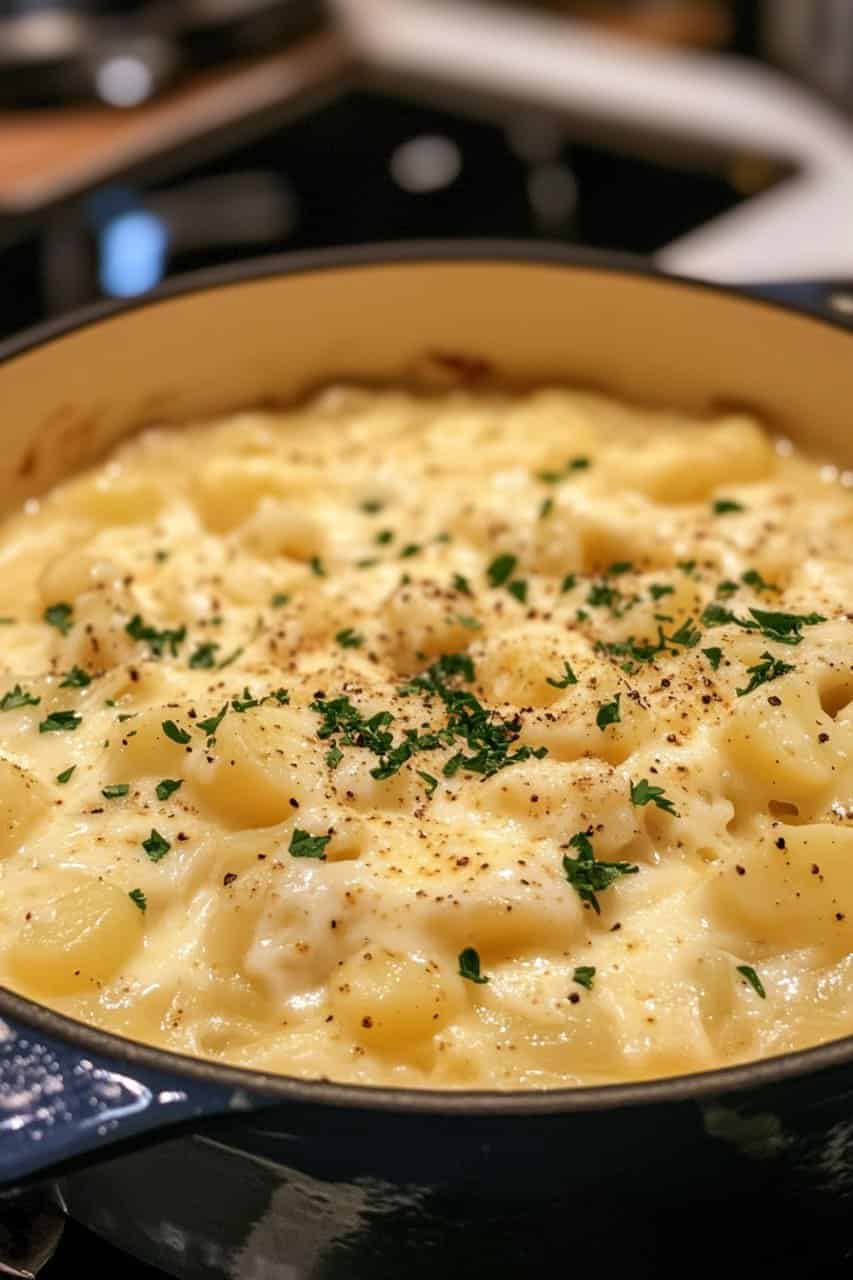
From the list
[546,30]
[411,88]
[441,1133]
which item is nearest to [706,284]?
[441,1133]

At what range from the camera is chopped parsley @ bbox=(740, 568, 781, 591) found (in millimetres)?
1934

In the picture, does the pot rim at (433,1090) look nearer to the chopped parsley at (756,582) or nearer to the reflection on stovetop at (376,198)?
the chopped parsley at (756,582)

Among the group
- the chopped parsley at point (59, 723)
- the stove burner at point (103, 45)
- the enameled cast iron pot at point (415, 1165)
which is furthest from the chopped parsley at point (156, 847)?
the stove burner at point (103, 45)

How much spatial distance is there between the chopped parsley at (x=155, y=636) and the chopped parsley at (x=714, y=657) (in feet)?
2.13

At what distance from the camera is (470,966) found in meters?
1.35

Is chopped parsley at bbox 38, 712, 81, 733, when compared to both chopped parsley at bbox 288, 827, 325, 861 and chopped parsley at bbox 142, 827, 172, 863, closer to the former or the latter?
chopped parsley at bbox 142, 827, 172, 863

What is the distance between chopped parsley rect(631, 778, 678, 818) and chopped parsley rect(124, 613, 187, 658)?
645 millimetres

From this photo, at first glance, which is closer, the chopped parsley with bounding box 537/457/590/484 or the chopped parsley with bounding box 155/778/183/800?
the chopped parsley with bounding box 155/778/183/800

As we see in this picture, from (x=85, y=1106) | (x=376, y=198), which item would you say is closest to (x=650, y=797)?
(x=85, y=1106)

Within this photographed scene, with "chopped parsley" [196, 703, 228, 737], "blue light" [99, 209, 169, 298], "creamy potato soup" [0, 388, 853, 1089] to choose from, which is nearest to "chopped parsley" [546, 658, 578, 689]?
"creamy potato soup" [0, 388, 853, 1089]

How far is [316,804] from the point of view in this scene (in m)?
1.51

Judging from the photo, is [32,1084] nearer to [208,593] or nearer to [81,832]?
[81,832]

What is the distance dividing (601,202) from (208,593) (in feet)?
7.05

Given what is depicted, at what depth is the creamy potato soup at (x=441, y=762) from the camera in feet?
4.42
